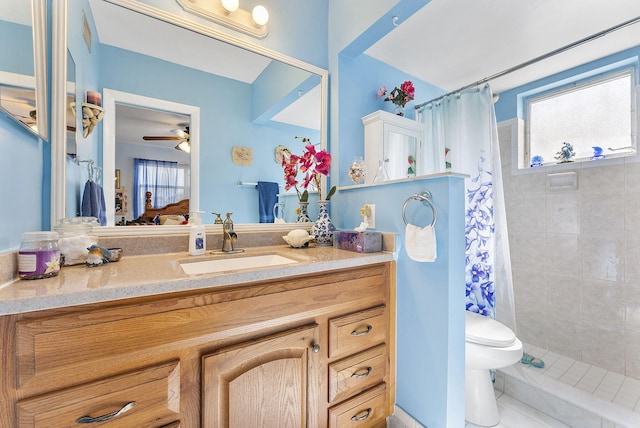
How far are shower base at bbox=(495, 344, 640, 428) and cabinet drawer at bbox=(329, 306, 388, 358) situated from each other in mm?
1220

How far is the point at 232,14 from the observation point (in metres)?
1.44

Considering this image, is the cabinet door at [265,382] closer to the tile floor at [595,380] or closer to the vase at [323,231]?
the vase at [323,231]

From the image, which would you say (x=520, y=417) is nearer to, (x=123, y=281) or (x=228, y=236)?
(x=228, y=236)

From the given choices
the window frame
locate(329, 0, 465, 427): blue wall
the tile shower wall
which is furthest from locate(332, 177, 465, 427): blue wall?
the window frame

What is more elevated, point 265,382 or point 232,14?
point 232,14

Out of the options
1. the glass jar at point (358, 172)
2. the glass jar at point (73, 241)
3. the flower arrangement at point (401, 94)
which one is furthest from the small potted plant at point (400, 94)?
the glass jar at point (73, 241)

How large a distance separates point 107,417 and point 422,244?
1131 millimetres

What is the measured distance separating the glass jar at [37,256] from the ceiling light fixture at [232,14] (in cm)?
122

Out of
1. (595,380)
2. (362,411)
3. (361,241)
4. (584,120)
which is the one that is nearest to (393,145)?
(361,241)

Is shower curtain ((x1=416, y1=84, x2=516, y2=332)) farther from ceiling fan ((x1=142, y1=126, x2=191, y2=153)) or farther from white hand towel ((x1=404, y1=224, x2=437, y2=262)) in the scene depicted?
ceiling fan ((x1=142, y1=126, x2=191, y2=153))

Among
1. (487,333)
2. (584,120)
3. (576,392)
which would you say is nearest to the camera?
(487,333)

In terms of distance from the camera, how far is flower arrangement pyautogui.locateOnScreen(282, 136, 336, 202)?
1.52 metres

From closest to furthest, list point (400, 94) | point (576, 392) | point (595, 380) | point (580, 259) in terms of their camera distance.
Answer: point (576, 392) < point (595, 380) < point (400, 94) < point (580, 259)

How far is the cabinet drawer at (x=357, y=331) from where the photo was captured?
107 centimetres
